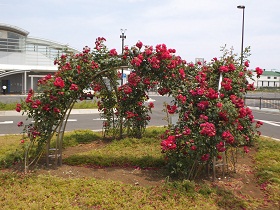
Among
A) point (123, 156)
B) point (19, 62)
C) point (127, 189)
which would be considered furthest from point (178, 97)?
point (19, 62)

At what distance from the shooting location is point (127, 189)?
4473mm

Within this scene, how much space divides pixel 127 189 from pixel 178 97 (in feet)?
5.70

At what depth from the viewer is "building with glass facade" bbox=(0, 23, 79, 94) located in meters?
38.6

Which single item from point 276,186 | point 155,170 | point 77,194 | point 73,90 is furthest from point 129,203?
point 276,186

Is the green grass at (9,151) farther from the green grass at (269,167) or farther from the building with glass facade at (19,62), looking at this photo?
the building with glass facade at (19,62)

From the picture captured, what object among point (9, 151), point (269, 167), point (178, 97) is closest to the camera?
point (178, 97)

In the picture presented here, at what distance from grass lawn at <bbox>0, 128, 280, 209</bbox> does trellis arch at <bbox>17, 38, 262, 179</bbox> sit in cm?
55

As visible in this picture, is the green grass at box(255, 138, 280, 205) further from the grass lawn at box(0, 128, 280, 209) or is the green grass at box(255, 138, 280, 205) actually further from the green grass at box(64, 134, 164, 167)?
the green grass at box(64, 134, 164, 167)

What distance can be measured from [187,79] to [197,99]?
0.80m

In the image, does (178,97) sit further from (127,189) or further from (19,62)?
(19,62)

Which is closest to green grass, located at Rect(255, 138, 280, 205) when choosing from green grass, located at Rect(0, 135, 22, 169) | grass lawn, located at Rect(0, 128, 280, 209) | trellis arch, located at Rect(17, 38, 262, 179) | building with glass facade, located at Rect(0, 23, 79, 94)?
grass lawn, located at Rect(0, 128, 280, 209)

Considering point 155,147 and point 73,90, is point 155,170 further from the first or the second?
point 73,90

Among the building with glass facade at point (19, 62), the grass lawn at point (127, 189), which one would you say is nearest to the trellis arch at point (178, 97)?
the grass lawn at point (127, 189)

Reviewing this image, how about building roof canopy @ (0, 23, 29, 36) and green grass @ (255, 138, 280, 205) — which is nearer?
green grass @ (255, 138, 280, 205)
